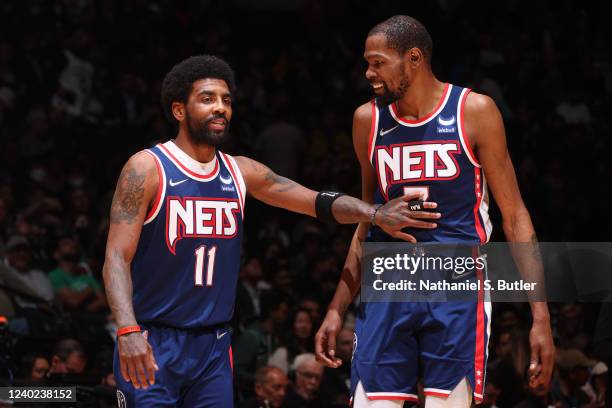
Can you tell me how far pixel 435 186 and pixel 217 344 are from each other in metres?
1.32

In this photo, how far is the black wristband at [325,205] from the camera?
5.49 metres

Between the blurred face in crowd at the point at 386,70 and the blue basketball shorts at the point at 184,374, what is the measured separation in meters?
1.47

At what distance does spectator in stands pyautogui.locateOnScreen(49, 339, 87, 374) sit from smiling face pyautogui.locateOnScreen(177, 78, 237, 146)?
319 centimetres

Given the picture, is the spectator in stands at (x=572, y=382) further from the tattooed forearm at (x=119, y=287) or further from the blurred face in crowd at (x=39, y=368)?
the tattooed forearm at (x=119, y=287)

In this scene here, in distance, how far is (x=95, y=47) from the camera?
→ 13.1 meters

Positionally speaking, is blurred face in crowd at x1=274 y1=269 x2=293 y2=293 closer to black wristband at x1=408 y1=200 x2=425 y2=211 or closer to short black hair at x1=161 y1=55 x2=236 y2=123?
short black hair at x1=161 y1=55 x2=236 y2=123


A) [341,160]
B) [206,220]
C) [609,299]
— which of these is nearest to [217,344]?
[206,220]

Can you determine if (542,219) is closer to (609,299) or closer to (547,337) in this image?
(609,299)

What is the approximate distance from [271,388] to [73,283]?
2.68 meters

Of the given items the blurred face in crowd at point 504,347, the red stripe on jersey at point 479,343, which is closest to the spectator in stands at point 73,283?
the blurred face in crowd at point 504,347

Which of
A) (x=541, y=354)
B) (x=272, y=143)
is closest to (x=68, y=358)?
(x=541, y=354)

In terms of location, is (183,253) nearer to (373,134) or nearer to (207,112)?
(207,112)

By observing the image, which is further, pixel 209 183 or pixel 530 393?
pixel 530 393

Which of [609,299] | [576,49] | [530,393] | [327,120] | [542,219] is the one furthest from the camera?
[576,49]
